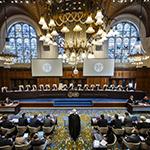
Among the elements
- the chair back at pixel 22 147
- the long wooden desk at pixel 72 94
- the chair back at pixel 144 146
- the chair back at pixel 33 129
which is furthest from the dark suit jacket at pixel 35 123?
the long wooden desk at pixel 72 94

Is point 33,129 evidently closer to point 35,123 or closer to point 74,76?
point 35,123

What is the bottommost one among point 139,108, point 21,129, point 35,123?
point 21,129

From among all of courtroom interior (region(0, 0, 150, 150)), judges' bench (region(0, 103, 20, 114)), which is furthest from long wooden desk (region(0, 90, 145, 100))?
judges' bench (region(0, 103, 20, 114))

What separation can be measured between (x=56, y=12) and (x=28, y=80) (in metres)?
13.7

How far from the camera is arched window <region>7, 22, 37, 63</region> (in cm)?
1972

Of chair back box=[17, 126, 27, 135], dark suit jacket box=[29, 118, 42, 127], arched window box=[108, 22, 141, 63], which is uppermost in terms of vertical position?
arched window box=[108, 22, 141, 63]

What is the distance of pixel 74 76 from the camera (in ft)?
62.0

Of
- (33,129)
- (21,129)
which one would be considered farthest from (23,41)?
(33,129)

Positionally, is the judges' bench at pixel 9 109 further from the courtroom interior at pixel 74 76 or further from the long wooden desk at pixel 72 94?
the long wooden desk at pixel 72 94

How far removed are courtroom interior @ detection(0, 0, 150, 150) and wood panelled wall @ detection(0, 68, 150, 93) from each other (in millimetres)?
93

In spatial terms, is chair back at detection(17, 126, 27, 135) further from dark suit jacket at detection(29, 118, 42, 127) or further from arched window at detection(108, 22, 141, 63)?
arched window at detection(108, 22, 141, 63)

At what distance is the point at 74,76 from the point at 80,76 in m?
0.60

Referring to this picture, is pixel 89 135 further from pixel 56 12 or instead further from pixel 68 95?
pixel 68 95

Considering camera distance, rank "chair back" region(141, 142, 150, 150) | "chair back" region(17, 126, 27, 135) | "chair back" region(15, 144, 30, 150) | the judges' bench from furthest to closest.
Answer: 1. the judges' bench
2. "chair back" region(17, 126, 27, 135)
3. "chair back" region(141, 142, 150, 150)
4. "chair back" region(15, 144, 30, 150)
